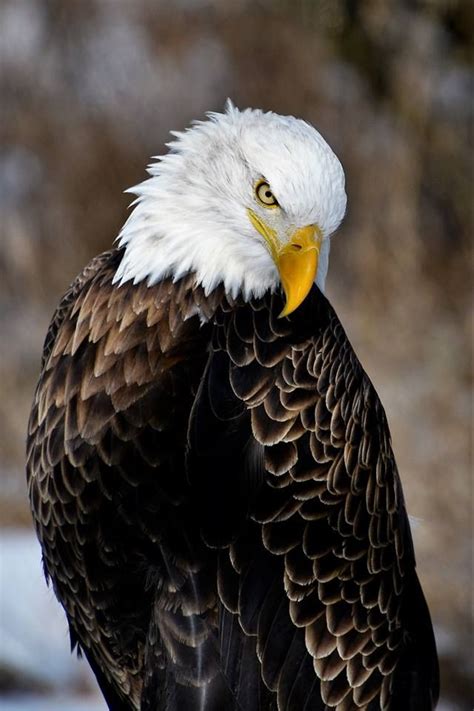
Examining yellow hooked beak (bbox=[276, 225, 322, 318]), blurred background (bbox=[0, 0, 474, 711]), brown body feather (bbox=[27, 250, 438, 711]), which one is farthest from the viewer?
blurred background (bbox=[0, 0, 474, 711])

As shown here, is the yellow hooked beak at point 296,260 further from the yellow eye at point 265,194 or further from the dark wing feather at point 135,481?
the dark wing feather at point 135,481

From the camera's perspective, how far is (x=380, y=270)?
25.7 feet

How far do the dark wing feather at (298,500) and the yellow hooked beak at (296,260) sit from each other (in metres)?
0.14

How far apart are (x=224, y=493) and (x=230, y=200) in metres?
0.68

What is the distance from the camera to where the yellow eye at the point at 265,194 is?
281 centimetres

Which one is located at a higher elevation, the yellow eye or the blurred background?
the blurred background

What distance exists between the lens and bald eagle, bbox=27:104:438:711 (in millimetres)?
2789

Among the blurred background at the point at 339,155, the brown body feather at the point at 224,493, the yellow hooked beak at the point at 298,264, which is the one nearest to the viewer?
the yellow hooked beak at the point at 298,264

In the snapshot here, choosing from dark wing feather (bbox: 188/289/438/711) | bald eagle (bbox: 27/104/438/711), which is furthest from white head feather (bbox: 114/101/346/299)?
dark wing feather (bbox: 188/289/438/711)

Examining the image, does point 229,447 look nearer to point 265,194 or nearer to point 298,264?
point 298,264

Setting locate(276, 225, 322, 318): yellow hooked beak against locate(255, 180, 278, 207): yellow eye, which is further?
locate(255, 180, 278, 207): yellow eye

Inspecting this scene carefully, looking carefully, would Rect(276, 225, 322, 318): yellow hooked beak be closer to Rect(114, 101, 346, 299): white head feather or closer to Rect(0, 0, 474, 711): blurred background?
Rect(114, 101, 346, 299): white head feather

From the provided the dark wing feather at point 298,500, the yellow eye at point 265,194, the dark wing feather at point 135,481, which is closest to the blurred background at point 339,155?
the dark wing feather at point 135,481

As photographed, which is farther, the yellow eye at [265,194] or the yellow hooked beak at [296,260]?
the yellow eye at [265,194]
